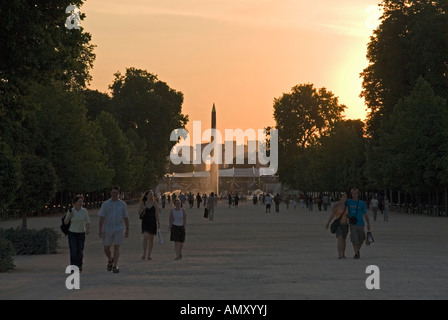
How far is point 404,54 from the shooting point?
76562 millimetres

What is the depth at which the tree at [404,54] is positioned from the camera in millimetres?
72375

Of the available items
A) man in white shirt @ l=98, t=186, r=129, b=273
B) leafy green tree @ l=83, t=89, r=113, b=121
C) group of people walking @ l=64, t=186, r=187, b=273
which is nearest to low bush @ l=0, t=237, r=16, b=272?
group of people walking @ l=64, t=186, r=187, b=273

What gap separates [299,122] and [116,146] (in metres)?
54.2

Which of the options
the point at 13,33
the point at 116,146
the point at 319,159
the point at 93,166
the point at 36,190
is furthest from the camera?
the point at 319,159

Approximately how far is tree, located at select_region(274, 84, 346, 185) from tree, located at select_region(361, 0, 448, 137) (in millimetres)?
58844

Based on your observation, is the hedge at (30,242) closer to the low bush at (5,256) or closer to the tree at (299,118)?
the low bush at (5,256)

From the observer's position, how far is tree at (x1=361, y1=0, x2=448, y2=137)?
72.4m

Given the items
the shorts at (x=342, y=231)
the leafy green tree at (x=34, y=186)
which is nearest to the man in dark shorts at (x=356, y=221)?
the shorts at (x=342, y=231)

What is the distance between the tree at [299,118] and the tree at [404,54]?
5884 cm

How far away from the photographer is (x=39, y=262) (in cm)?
2373

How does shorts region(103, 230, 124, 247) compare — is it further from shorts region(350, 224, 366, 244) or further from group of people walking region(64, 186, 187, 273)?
shorts region(350, 224, 366, 244)

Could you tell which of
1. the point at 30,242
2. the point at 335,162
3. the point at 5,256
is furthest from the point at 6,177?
the point at 335,162

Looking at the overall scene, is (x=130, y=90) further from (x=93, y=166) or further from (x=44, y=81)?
(x=44, y=81)
